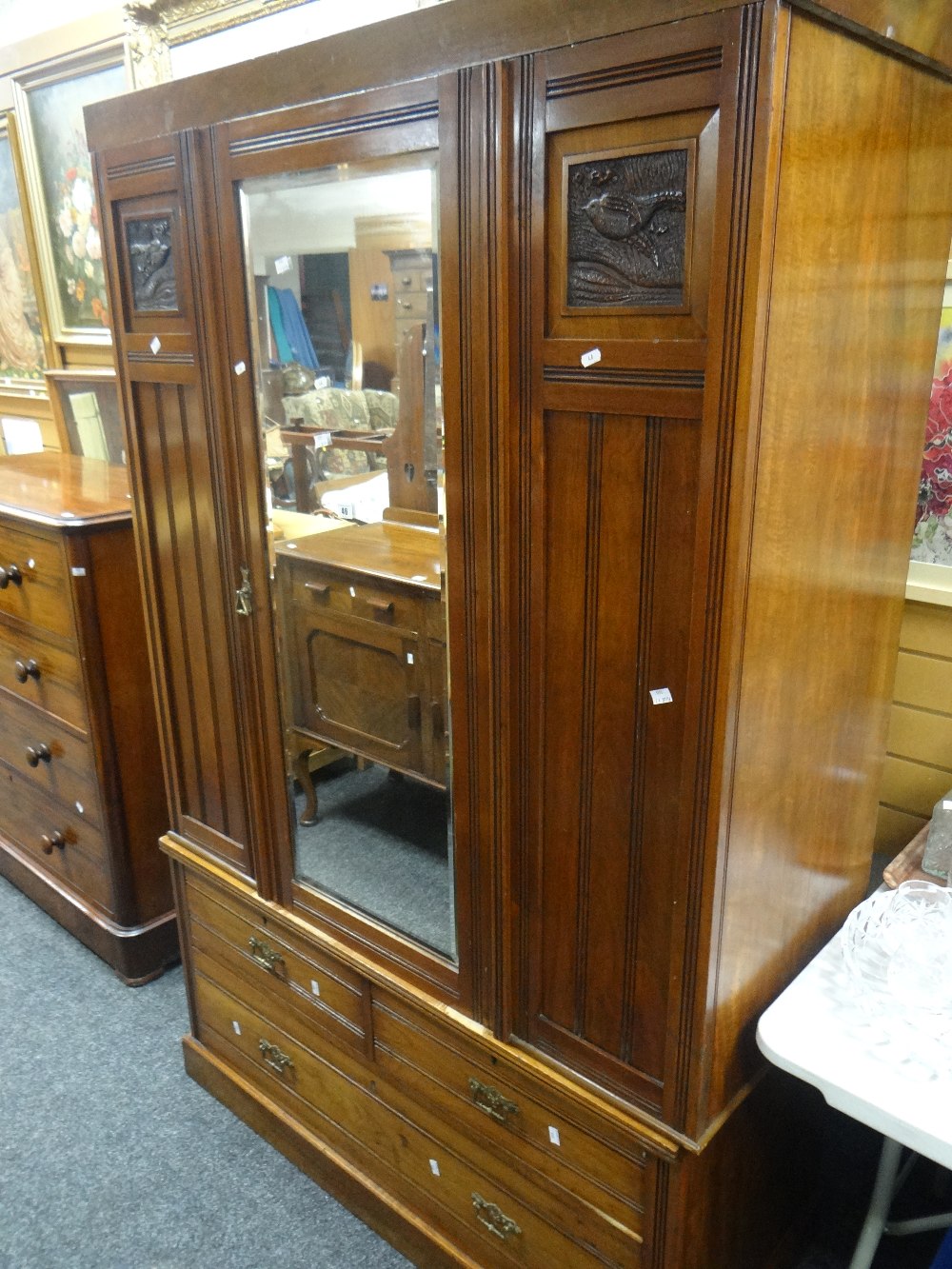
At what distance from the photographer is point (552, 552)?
3.77ft

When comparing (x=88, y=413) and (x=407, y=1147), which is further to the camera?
(x=88, y=413)

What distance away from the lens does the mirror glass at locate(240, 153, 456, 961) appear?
1.25 metres

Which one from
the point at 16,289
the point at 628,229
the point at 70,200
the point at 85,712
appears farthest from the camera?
the point at 16,289

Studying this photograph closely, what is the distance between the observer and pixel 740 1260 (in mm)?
1472

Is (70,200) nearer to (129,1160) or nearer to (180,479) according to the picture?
(180,479)

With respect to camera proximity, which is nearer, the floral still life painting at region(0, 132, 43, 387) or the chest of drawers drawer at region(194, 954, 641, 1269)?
the chest of drawers drawer at region(194, 954, 641, 1269)

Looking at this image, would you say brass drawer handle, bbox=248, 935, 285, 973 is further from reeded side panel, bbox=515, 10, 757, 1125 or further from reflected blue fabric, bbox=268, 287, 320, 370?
reflected blue fabric, bbox=268, 287, 320, 370

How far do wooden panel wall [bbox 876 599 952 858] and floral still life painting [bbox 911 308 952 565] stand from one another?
10 cm

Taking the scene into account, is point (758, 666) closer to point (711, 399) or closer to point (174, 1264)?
point (711, 399)

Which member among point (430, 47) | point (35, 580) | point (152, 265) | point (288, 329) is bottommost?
point (35, 580)

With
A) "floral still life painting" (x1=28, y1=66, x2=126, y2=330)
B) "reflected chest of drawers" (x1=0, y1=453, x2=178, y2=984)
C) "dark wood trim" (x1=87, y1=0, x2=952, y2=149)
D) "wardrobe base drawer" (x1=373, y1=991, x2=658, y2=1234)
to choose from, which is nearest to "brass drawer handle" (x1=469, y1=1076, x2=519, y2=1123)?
"wardrobe base drawer" (x1=373, y1=991, x2=658, y2=1234)

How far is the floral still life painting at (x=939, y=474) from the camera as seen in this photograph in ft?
5.06

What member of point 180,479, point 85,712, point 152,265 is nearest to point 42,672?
point 85,712

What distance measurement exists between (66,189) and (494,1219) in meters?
2.76
